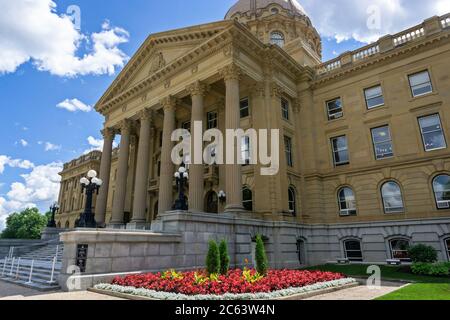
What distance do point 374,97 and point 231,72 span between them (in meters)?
12.0

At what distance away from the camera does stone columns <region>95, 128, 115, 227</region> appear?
2900cm

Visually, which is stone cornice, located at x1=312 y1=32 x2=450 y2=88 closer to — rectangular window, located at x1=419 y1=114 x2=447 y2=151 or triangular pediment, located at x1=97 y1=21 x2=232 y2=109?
rectangular window, located at x1=419 y1=114 x2=447 y2=151

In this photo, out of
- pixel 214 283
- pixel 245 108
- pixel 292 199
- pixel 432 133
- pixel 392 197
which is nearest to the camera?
pixel 214 283

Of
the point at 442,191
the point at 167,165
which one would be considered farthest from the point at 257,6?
the point at 442,191

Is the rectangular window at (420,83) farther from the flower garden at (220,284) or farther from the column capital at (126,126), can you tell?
the column capital at (126,126)

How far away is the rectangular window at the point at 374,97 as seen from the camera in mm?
23484

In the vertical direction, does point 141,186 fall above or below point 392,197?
above

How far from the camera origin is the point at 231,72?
68.2 ft

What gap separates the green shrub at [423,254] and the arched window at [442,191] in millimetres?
3949

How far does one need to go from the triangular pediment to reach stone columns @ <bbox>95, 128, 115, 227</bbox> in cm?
424

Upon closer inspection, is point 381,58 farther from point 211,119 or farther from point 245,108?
point 211,119

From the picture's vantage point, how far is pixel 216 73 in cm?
2186

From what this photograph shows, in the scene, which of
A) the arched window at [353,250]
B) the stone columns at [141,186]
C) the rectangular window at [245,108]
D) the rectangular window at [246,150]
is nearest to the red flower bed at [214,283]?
the arched window at [353,250]

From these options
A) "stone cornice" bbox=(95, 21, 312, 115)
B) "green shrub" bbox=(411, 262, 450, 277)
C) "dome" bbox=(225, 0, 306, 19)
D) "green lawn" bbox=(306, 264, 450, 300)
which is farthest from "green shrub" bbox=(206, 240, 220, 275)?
"dome" bbox=(225, 0, 306, 19)
